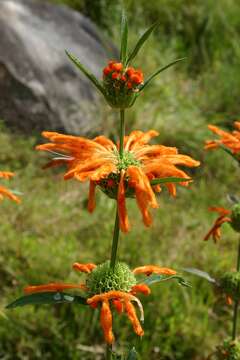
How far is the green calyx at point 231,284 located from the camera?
1.69 m

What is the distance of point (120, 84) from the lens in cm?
115

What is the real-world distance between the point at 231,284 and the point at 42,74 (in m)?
2.99

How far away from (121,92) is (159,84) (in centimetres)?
416

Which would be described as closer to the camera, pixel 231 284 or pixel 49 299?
pixel 49 299

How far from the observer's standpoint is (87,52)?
15.9 ft

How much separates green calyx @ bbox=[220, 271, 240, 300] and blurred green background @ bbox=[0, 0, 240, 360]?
0.34 feet

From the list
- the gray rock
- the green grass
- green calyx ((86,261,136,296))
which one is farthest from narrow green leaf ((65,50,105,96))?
the gray rock

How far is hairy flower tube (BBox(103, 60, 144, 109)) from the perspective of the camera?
1146 mm

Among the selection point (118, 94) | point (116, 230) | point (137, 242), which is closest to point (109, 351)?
point (116, 230)

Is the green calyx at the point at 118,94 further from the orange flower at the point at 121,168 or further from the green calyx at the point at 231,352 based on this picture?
the green calyx at the point at 231,352

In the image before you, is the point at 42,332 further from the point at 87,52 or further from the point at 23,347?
the point at 87,52

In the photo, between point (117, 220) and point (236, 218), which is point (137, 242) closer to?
point (236, 218)

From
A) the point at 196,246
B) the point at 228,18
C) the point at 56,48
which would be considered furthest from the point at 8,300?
the point at 228,18

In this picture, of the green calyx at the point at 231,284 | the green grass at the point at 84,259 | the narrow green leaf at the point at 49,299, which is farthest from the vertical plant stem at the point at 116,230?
the green grass at the point at 84,259
